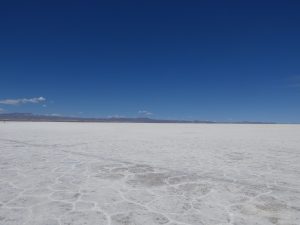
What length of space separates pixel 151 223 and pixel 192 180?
2056 millimetres

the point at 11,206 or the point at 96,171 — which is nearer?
the point at 11,206

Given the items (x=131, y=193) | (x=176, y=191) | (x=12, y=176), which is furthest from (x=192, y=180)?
(x=12, y=176)

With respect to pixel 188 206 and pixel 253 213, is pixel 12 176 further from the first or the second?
pixel 253 213

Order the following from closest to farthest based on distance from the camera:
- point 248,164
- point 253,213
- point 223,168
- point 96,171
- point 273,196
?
point 253,213 < point 273,196 < point 96,171 < point 223,168 < point 248,164

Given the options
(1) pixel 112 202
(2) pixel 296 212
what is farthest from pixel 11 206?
(2) pixel 296 212

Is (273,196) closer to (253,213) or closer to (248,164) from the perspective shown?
(253,213)

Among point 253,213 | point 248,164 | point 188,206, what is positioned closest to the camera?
point 253,213

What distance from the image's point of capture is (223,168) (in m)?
6.18

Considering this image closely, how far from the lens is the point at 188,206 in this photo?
3.67 meters

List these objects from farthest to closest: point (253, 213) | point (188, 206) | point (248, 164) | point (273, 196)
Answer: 1. point (248, 164)
2. point (273, 196)
3. point (188, 206)
4. point (253, 213)

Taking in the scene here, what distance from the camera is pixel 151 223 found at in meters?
3.13

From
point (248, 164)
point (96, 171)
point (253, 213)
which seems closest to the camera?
point (253, 213)

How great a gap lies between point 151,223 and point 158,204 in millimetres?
626

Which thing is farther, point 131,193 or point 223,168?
point 223,168
